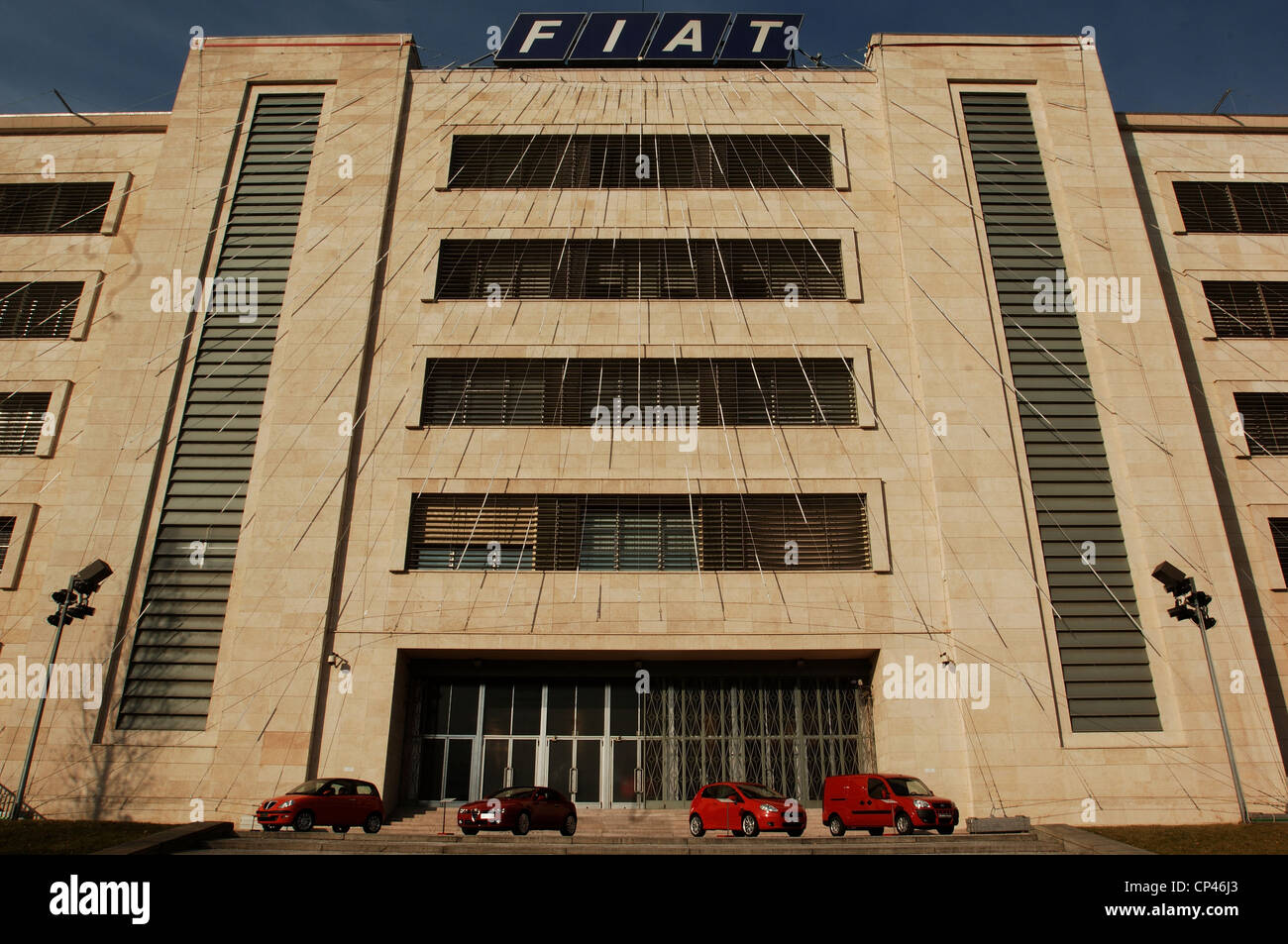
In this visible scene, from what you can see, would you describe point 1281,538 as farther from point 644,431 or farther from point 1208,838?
point 644,431

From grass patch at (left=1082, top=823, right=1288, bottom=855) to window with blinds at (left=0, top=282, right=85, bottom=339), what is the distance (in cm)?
3617

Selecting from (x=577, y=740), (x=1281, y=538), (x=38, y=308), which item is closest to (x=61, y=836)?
(x=577, y=740)

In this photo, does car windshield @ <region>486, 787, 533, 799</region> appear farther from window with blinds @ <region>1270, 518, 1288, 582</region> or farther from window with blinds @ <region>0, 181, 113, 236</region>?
window with blinds @ <region>0, 181, 113, 236</region>

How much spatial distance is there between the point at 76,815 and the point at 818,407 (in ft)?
80.1

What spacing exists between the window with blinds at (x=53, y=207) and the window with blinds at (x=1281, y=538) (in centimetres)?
4236

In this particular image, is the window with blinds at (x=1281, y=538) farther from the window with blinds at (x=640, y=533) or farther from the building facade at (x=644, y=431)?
the window with blinds at (x=640, y=533)

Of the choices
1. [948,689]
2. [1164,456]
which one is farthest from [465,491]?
[1164,456]

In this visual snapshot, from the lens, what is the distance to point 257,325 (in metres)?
28.7

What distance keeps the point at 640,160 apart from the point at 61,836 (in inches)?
1054

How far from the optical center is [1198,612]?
23438 mm

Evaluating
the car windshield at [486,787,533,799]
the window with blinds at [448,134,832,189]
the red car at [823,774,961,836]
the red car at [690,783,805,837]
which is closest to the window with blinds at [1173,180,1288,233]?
the window with blinds at [448,134,832,189]

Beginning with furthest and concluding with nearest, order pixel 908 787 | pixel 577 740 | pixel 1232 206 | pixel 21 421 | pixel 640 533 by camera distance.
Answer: pixel 1232 206
pixel 21 421
pixel 640 533
pixel 577 740
pixel 908 787

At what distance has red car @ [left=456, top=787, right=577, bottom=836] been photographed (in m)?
20.1

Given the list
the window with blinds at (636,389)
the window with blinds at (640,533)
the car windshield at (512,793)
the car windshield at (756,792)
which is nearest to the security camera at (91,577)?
the window with blinds at (640,533)
